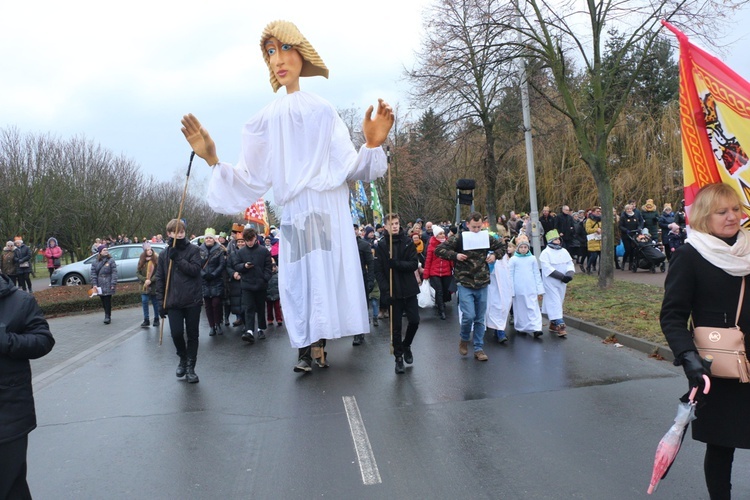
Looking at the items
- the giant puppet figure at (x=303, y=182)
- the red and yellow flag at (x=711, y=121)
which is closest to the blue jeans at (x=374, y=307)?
the giant puppet figure at (x=303, y=182)

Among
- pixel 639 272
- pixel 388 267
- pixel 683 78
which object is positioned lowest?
pixel 639 272

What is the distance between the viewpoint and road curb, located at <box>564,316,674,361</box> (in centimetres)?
→ 722

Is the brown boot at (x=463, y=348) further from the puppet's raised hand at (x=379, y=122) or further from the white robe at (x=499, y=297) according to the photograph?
the puppet's raised hand at (x=379, y=122)

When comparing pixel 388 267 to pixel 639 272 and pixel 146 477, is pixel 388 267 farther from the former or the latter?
pixel 639 272

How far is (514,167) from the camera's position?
98.2 ft

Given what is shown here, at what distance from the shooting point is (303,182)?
22.7 ft

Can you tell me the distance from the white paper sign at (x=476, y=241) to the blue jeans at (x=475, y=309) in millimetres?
518

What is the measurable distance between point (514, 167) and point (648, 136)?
7.52 meters

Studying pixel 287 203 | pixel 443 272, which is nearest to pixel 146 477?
pixel 287 203

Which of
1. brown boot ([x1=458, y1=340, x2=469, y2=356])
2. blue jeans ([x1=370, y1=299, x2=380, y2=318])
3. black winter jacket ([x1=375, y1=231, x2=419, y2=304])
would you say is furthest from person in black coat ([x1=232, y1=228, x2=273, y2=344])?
brown boot ([x1=458, y1=340, x2=469, y2=356])

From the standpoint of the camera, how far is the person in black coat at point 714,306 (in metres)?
2.90

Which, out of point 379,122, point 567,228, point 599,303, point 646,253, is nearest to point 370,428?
point 379,122

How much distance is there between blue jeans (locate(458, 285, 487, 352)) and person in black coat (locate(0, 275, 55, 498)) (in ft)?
17.4

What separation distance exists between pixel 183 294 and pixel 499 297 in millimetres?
4569
